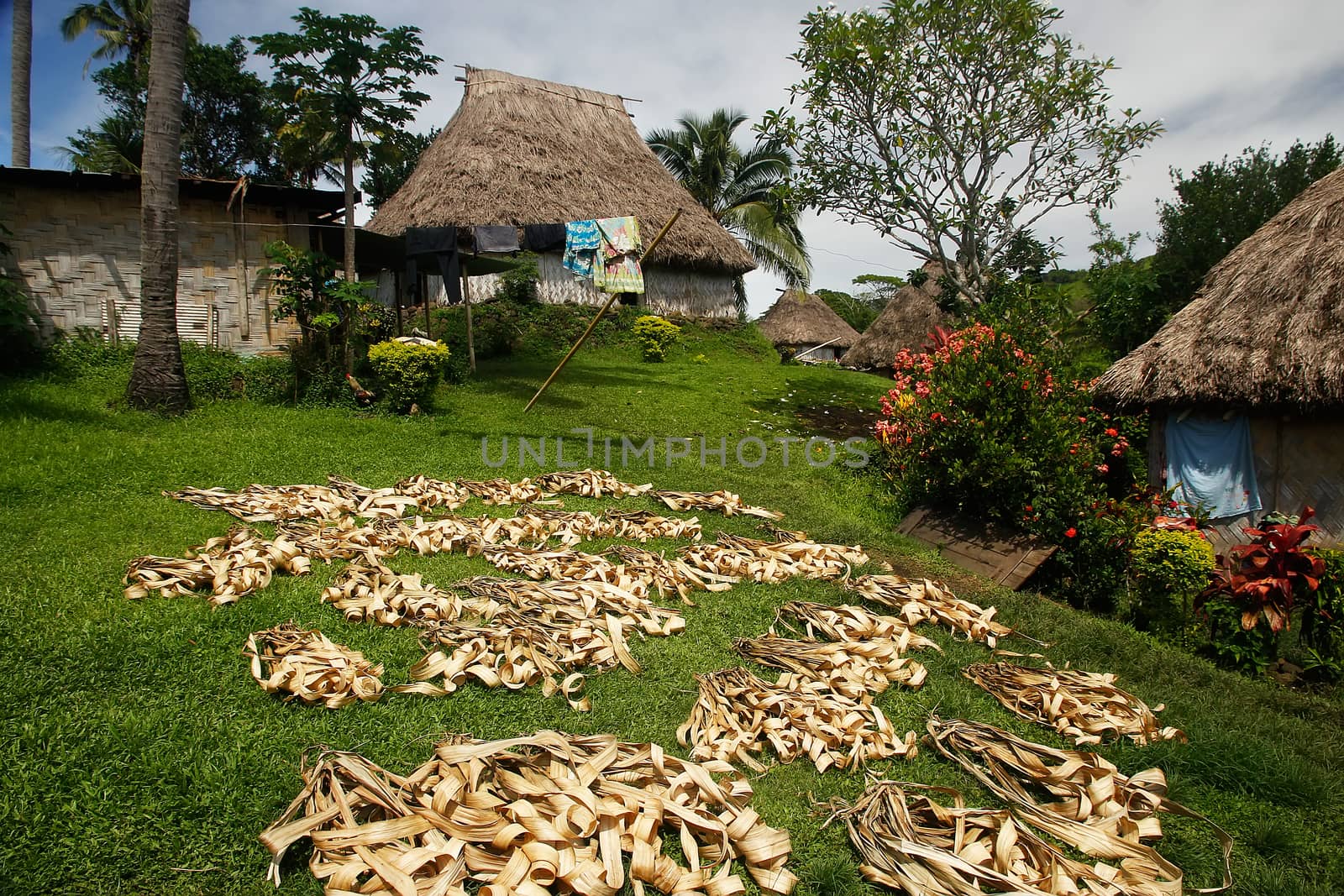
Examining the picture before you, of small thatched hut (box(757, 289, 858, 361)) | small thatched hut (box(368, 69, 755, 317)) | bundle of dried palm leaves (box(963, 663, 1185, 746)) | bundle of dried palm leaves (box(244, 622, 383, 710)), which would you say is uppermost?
small thatched hut (box(368, 69, 755, 317))

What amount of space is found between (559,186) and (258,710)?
61.5 ft

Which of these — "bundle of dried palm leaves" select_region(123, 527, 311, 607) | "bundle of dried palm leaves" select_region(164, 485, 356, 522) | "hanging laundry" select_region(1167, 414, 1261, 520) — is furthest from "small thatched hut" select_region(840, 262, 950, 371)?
"bundle of dried palm leaves" select_region(123, 527, 311, 607)

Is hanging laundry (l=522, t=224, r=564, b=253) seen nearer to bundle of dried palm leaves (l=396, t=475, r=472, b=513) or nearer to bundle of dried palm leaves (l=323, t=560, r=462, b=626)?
bundle of dried palm leaves (l=396, t=475, r=472, b=513)

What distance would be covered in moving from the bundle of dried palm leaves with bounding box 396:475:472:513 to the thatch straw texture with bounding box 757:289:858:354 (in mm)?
28957

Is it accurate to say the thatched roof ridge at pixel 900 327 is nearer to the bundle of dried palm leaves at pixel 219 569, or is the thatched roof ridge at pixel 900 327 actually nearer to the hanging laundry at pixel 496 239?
the hanging laundry at pixel 496 239

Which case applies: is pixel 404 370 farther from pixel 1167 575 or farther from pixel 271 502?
pixel 1167 575

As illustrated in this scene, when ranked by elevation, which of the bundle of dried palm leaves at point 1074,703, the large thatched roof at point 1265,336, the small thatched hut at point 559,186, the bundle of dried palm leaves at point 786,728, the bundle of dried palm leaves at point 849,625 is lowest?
the bundle of dried palm leaves at point 1074,703

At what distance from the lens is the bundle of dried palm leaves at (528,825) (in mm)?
2199

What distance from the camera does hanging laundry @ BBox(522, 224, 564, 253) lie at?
45.1ft

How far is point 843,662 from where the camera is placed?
3883 mm

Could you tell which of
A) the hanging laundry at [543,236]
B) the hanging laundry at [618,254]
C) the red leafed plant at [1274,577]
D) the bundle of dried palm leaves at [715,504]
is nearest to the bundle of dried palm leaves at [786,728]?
the red leafed plant at [1274,577]

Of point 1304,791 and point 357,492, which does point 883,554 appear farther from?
point 357,492

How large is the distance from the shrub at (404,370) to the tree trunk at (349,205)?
2622mm

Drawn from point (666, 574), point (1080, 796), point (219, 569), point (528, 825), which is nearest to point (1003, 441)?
point (666, 574)
